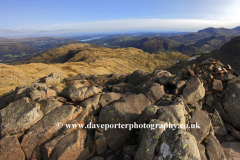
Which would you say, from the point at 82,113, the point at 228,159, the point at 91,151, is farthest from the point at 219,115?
the point at 82,113

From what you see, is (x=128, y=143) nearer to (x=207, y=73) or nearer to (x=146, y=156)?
(x=146, y=156)

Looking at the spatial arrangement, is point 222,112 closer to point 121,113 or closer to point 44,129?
point 121,113

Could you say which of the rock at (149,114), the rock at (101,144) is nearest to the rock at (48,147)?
the rock at (101,144)

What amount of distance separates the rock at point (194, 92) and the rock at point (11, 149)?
83.7ft

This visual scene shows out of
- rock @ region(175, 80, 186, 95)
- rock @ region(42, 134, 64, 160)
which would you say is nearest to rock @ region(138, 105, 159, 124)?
rock @ region(175, 80, 186, 95)

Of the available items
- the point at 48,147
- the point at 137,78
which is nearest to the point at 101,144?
the point at 48,147

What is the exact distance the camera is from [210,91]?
2117 centimetres

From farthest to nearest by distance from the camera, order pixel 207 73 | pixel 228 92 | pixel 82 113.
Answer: pixel 207 73 → pixel 228 92 → pixel 82 113

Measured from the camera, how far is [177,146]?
34.0 ft

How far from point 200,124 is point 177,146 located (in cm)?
808

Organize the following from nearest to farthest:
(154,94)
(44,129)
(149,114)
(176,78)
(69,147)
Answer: (69,147)
(44,129)
(149,114)
(154,94)
(176,78)

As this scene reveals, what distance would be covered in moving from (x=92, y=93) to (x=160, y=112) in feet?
45.9

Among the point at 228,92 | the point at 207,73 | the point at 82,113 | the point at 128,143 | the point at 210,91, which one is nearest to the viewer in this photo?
the point at 128,143

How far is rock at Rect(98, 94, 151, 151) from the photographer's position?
15523mm
